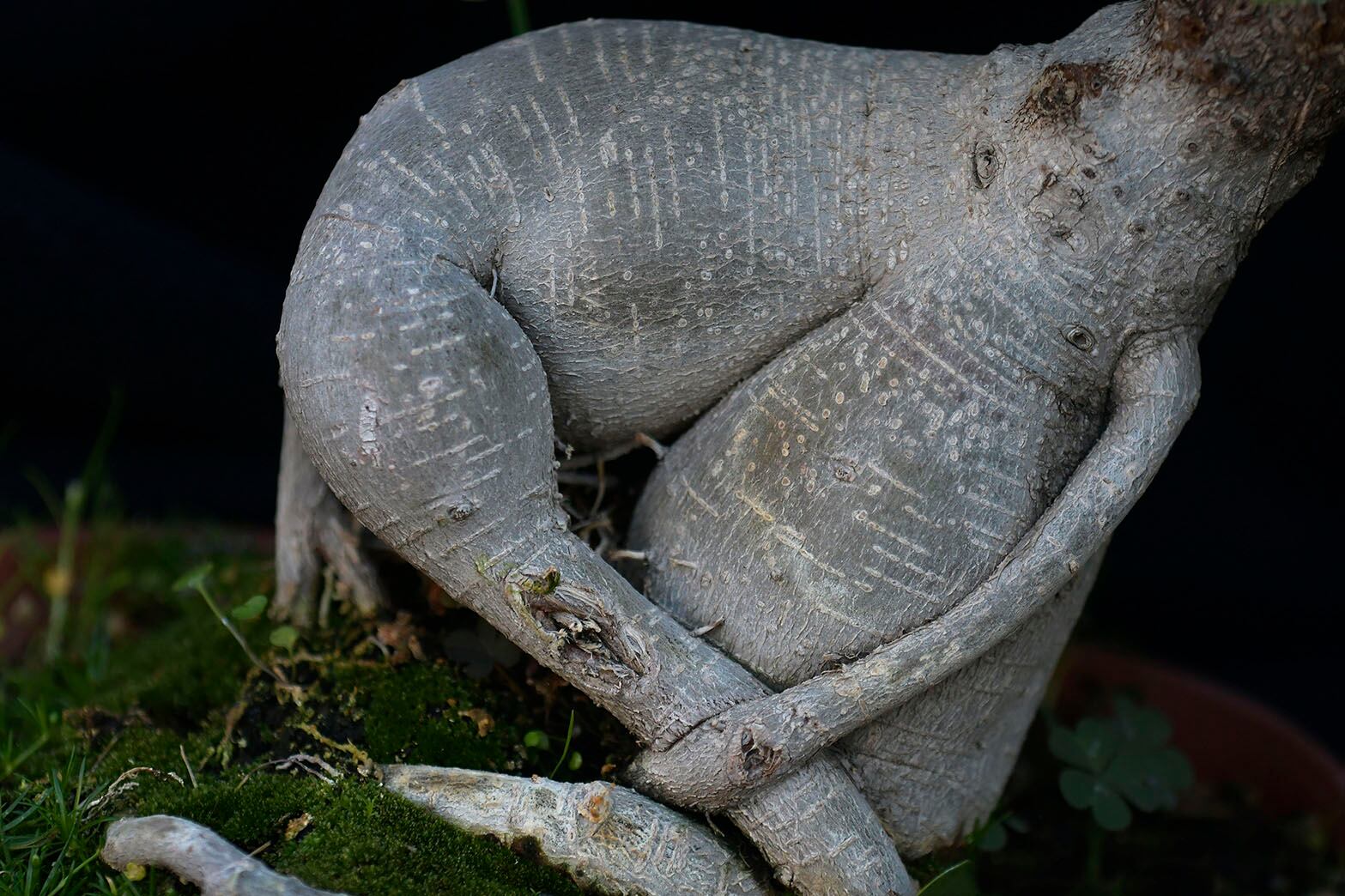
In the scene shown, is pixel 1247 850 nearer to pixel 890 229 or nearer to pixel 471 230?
pixel 890 229

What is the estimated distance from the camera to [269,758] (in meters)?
1.61

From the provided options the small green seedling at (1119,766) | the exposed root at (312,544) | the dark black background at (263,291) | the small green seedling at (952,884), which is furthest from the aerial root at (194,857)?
the dark black background at (263,291)

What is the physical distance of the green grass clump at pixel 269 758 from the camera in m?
1.42

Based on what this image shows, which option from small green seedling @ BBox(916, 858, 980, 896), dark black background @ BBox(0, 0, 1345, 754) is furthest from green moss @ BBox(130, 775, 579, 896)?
dark black background @ BBox(0, 0, 1345, 754)

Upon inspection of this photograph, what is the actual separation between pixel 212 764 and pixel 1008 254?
4.14 feet

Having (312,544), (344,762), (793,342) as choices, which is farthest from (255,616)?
(793,342)

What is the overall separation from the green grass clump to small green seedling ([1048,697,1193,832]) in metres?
0.99

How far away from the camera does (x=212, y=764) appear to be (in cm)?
163

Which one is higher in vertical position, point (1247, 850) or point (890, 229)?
point (890, 229)

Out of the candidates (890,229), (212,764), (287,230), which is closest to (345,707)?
(212,764)

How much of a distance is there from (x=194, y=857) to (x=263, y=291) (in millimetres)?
1852

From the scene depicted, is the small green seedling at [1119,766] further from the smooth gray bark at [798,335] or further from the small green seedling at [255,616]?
the small green seedling at [255,616]

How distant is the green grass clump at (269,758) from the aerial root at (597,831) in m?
0.03

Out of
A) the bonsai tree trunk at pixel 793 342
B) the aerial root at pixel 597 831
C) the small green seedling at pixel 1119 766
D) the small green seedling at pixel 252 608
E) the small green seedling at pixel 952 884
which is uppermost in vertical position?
the bonsai tree trunk at pixel 793 342
